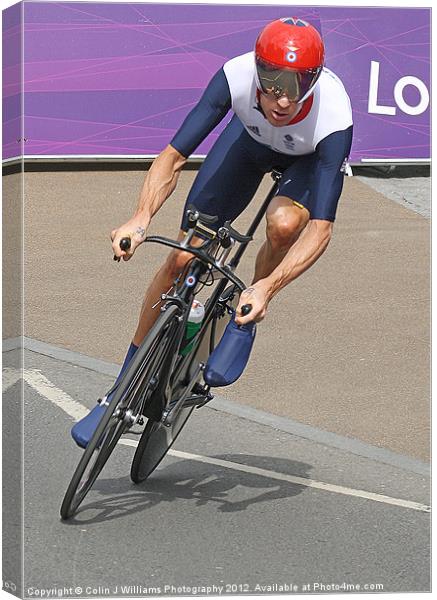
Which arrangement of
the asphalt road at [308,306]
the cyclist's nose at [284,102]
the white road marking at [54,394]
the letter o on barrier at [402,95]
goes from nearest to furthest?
the cyclist's nose at [284,102] < the letter o on barrier at [402,95] < the white road marking at [54,394] < the asphalt road at [308,306]

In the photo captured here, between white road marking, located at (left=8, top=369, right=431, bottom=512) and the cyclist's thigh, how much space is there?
117 cm

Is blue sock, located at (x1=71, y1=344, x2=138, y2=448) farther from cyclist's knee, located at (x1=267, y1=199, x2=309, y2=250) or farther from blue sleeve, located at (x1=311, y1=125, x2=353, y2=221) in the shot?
blue sleeve, located at (x1=311, y1=125, x2=353, y2=221)

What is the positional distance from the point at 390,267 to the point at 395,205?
1.73ft

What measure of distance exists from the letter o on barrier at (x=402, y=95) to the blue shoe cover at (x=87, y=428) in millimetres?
2188

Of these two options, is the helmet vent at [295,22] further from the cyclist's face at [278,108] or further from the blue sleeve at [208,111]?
the blue sleeve at [208,111]

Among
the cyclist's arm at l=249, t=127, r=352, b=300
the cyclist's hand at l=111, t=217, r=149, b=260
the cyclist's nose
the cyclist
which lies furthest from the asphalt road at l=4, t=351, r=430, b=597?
the cyclist's nose

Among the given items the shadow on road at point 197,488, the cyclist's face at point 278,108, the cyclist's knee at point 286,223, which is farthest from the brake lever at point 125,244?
the shadow on road at point 197,488

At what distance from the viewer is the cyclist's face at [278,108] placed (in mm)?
6844

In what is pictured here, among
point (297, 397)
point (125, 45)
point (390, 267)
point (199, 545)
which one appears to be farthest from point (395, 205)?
point (199, 545)

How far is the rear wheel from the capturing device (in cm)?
701

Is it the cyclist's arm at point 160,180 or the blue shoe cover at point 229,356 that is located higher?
the cyclist's arm at point 160,180

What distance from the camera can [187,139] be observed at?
7098mm

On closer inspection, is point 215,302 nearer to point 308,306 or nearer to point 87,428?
point 87,428

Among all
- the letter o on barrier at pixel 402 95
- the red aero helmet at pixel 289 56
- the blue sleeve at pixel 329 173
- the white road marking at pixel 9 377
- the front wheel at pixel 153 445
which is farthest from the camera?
the letter o on barrier at pixel 402 95
